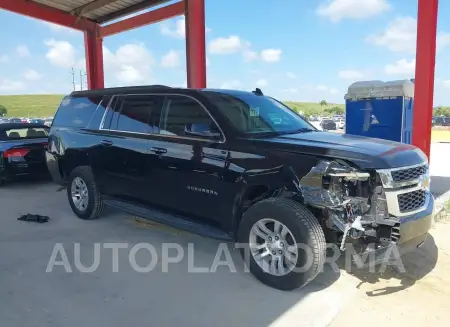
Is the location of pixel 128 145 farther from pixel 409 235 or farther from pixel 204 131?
pixel 409 235

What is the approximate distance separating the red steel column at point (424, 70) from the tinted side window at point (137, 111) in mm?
4228

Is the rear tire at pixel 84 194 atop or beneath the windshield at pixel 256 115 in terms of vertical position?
beneath

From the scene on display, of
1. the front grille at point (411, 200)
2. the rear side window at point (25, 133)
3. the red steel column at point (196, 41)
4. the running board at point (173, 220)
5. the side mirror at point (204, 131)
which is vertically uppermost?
the red steel column at point (196, 41)

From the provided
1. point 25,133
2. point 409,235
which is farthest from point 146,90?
point 25,133

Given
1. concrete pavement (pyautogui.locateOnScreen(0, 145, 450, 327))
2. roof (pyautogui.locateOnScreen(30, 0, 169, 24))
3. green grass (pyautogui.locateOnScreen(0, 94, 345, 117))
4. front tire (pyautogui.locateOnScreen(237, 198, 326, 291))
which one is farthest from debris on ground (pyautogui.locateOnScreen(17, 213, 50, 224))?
green grass (pyautogui.locateOnScreen(0, 94, 345, 117))

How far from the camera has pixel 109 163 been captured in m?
5.42

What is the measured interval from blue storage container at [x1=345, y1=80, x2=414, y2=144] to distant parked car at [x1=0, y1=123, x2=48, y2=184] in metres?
6.62

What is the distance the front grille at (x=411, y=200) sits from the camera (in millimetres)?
3389

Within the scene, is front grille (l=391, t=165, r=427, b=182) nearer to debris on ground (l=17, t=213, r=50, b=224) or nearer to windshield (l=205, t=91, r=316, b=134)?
windshield (l=205, t=91, r=316, b=134)

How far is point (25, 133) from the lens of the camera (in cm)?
890

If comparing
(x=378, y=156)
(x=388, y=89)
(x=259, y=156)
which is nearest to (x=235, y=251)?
(x=259, y=156)

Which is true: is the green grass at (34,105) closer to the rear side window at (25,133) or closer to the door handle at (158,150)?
the rear side window at (25,133)

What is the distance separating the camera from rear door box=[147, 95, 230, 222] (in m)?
4.11

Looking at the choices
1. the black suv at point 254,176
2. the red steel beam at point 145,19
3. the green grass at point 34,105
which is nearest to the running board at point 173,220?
the black suv at point 254,176
